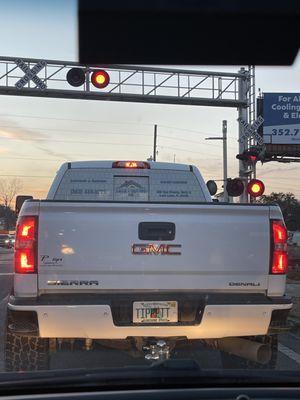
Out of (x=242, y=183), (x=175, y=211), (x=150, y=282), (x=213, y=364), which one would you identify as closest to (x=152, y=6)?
(x=175, y=211)

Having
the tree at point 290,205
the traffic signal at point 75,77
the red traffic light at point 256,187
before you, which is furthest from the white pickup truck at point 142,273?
the tree at point 290,205

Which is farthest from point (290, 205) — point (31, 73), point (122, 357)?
point (122, 357)

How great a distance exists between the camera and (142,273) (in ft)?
16.3

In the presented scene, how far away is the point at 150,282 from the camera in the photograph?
498cm

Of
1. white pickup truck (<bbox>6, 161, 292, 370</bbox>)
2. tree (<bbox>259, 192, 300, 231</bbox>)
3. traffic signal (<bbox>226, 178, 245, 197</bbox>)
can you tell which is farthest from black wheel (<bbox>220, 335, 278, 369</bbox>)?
tree (<bbox>259, 192, 300, 231</bbox>)

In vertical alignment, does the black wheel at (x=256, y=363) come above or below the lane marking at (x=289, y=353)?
above

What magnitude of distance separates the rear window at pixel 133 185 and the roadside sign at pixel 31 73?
479 inches

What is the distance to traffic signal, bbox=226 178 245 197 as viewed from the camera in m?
13.3

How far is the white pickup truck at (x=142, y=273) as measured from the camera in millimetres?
4844

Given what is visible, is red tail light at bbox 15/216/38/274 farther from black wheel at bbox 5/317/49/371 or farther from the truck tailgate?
black wheel at bbox 5/317/49/371

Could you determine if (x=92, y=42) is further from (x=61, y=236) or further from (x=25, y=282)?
(x=25, y=282)

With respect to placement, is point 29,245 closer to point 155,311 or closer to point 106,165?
point 155,311

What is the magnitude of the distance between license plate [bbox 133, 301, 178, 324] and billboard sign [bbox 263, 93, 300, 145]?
31.6m

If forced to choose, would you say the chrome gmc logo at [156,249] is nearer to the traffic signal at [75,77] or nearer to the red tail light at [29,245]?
the red tail light at [29,245]
